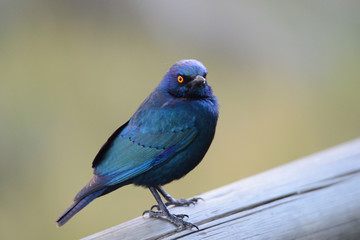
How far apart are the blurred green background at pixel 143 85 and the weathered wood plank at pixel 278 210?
2.41 m

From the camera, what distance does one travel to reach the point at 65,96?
17.6 ft

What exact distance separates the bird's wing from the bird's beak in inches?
9.3

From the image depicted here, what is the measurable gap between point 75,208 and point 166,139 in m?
0.67

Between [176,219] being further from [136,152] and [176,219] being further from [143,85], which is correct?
[143,85]

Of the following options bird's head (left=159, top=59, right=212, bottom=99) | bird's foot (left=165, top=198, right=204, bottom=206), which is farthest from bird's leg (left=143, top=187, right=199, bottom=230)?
bird's head (left=159, top=59, right=212, bottom=99)

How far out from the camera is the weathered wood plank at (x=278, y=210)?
261 centimetres

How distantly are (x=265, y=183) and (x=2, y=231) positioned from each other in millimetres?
3144

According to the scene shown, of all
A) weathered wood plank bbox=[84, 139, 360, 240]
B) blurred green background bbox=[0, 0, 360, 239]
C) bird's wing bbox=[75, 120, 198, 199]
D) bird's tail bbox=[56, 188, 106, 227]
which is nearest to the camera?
weathered wood plank bbox=[84, 139, 360, 240]

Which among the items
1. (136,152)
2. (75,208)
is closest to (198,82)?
(136,152)

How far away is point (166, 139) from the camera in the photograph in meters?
3.03

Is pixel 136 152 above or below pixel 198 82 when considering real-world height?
below

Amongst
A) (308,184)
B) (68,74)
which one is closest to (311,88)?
(68,74)

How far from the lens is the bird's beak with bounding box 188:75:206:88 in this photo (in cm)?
292

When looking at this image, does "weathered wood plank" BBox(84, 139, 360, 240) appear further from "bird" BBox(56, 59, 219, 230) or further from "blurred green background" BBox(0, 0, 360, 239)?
"blurred green background" BBox(0, 0, 360, 239)
